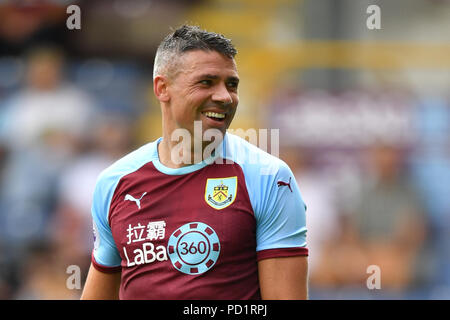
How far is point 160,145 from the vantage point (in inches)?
159

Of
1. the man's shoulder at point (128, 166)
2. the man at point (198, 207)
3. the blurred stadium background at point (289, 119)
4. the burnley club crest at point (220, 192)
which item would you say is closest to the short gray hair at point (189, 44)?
the man at point (198, 207)

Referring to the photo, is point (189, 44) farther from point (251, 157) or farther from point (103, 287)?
point (103, 287)

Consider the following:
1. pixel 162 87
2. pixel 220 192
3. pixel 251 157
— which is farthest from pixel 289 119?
pixel 220 192

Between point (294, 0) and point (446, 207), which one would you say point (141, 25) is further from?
point (446, 207)

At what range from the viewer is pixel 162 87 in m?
3.94

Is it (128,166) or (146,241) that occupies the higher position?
(128,166)

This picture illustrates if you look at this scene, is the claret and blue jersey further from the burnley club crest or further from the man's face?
the man's face

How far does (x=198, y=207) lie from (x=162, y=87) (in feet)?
2.12

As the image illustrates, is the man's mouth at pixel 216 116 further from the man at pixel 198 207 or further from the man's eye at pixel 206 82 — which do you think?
the man's eye at pixel 206 82

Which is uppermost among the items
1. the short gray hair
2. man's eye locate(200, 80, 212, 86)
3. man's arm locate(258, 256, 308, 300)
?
the short gray hair

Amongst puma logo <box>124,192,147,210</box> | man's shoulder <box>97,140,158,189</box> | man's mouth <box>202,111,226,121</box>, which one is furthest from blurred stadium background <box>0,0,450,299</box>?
man's mouth <box>202,111,226,121</box>

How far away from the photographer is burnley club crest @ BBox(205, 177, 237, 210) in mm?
3650

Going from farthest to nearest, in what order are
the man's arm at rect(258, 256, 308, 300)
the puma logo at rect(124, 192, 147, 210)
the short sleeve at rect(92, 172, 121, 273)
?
the short sleeve at rect(92, 172, 121, 273) → the puma logo at rect(124, 192, 147, 210) → the man's arm at rect(258, 256, 308, 300)
